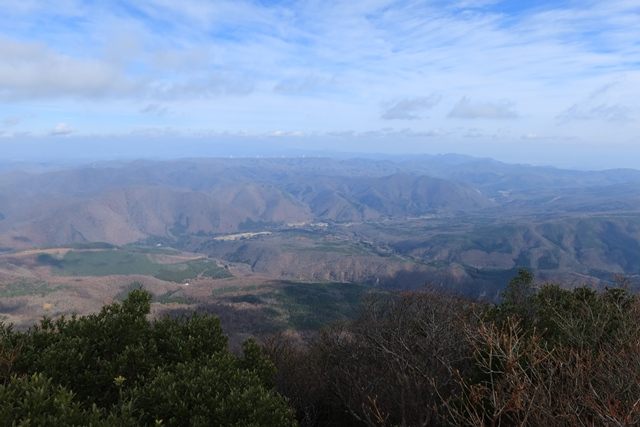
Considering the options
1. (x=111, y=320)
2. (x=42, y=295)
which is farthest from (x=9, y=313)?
(x=111, y=320)

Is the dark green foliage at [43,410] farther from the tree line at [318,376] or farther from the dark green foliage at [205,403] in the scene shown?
the dark green foliage at [205,403]

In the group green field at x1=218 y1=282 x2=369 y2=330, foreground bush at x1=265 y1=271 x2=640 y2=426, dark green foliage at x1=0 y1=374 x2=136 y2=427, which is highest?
dark green foliage at x1=0 y1=374 x2=136 y2=427

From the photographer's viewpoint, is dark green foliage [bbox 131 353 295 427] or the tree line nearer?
the tree line

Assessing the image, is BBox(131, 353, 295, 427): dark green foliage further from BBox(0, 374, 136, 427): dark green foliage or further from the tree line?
BBox(0, 374, 136, 427): dark green foliage

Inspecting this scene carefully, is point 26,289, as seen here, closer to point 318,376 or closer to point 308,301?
point 308,301

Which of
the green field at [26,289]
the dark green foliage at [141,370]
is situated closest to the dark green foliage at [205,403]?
the dark green foliage at [141,370]

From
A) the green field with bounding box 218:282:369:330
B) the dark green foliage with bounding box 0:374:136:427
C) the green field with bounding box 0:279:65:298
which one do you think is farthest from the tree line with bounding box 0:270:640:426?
the green field with bounding box 0:279:65:298

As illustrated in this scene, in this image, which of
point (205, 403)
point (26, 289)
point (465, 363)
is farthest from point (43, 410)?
point (26, 289)

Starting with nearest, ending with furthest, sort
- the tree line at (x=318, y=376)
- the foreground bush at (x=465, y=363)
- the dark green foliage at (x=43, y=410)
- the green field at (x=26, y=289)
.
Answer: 1. the dark green foliage at (x=43, y=410)
2. the tree line at (x=318, y=376)
3. the foreground bush at (x=465, y=363)
4. the green field at (x=26, y=289)
